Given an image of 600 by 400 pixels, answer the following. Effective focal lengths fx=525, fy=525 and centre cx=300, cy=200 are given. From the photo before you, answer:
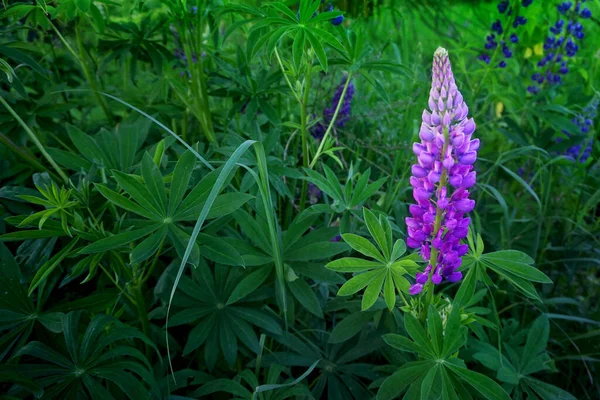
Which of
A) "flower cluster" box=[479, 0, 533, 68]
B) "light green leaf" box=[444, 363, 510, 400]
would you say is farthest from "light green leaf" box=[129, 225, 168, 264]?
"flower cluster" box=[479, 0, 533, 68]

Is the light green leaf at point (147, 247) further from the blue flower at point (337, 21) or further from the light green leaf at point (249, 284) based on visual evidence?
the blue flower at point (337, 21)

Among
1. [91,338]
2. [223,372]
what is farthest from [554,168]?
[91,338]

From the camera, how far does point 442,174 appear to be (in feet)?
3.89

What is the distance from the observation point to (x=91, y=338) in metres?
1.38

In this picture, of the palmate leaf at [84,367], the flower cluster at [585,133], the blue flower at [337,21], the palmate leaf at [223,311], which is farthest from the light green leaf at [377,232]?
the flower cluster at [585,133]

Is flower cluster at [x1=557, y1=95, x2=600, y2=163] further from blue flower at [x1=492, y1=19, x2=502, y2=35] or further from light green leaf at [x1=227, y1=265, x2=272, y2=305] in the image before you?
light green leaf at [x1=227, y1=265, x2=272, y2=305]

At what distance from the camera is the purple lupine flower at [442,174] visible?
115 cm

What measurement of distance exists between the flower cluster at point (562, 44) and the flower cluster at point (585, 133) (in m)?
0.29

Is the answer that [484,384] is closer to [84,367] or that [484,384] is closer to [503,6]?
[84,367]

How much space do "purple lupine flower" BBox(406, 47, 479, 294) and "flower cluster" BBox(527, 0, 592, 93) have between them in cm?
178

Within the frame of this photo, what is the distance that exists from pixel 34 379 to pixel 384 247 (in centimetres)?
96

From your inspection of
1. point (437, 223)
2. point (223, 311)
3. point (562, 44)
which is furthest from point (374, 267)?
point (562, 44)

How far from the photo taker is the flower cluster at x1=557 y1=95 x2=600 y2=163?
2.39 meters

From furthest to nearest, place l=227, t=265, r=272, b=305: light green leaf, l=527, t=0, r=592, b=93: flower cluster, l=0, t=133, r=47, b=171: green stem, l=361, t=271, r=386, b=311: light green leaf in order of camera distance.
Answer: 1. l=527, t=0, r=592, b=93: flower cluster
2. l=0, t=133, r=47, b=171: green stem
3. l=227, t=265, r=272, b=305: light green leaf
4. l=361, t=271, r=386, b=311: light green leaf
